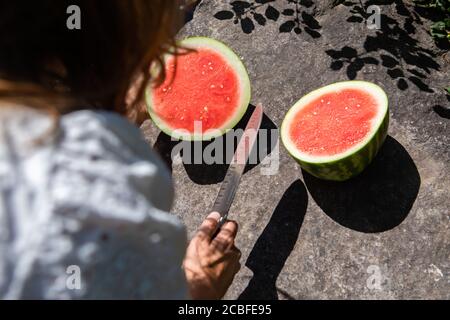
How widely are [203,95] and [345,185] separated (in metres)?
0.71

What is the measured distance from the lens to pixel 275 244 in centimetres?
225

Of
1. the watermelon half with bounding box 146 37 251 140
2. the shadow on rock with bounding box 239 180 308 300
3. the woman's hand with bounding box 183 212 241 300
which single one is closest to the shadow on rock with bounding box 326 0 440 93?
the watermelon half with bounding box 146 37 251 140

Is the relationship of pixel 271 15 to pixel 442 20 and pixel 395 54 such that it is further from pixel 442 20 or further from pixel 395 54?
pixel 442 20

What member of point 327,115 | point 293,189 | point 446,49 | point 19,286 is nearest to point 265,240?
point 293,189

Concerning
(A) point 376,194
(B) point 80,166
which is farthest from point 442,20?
(B) point 80,166

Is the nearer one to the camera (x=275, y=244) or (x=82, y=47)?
(x=82, y=47)

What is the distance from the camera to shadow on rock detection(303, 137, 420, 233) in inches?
87.3

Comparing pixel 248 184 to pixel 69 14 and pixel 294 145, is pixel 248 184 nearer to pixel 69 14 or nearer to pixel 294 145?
pixel 294 145

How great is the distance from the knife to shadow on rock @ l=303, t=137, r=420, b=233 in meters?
0.28

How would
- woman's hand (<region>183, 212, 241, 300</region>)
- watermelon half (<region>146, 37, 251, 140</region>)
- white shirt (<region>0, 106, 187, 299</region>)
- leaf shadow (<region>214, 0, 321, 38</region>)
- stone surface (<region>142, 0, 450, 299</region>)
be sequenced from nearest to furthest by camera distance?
white shirt (<region>0, 106, 187, 299</region>)
woman's hand (<region>183, 212, 241, 300</region>)
stone surface (<region>142, 0, 450, 299</region>)
watermelon half (<region>146, 37, 251, 140</region>)
leaf shadow (<region>214, 0, 321, 38</region>)

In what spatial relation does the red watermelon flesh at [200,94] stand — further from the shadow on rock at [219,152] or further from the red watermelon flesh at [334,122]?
the red watermelon flesh at [334,122]

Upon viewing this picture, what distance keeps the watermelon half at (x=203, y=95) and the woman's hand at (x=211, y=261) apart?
476 millimetres

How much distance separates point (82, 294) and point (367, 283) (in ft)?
4.32

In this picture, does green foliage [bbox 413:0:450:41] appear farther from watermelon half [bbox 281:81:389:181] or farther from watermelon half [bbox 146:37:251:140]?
watermelon half [bbox 146:37:251:140]
